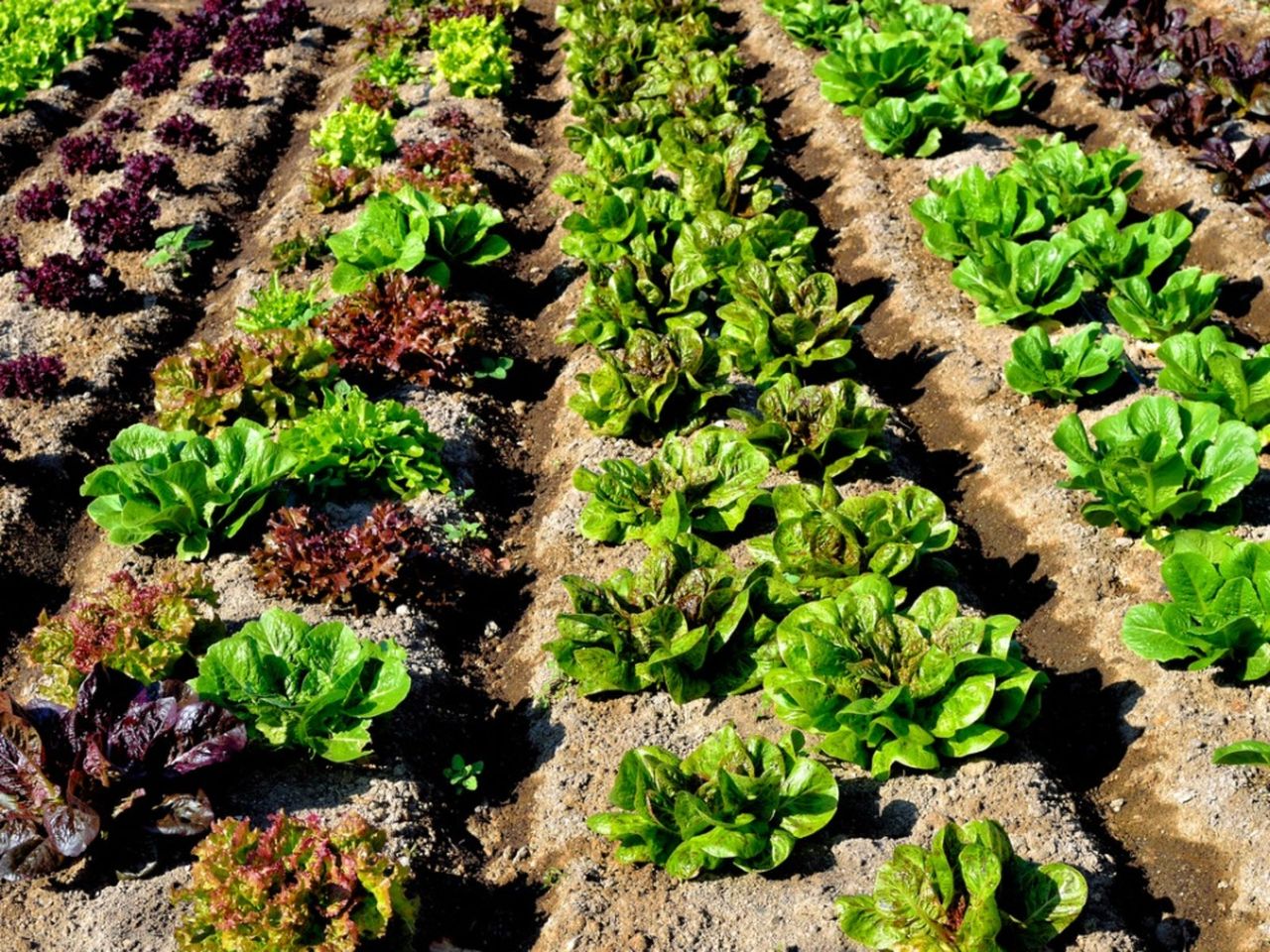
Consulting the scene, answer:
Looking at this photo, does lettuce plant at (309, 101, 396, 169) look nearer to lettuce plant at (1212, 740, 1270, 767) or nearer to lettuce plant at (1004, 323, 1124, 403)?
lettuce plant at (1004, 323, 1124, 403)

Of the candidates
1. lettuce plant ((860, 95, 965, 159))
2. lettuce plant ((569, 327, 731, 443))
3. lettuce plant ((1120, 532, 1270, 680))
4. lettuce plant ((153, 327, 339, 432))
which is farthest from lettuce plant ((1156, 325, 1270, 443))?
lettuce plant ((153, 327, 339, 432))

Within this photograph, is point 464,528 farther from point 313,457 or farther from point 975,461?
point 975,461

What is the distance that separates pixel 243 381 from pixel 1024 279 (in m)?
5.49

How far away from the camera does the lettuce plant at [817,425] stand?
7.80 metres

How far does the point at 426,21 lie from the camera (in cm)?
1557

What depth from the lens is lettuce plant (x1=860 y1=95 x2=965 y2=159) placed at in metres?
11.7

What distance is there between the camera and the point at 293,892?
5.12 metres

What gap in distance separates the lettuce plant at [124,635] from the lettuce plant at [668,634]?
1.93m

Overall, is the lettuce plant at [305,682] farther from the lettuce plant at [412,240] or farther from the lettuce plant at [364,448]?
the lettuce plant at [412,240]

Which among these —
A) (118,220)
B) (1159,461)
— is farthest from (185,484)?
(1159,461)

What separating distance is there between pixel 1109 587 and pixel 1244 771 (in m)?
1.51

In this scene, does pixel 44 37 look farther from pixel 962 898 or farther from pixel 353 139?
pixel 962 898

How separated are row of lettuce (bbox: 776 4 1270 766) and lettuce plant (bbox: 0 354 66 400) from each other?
6.70 m

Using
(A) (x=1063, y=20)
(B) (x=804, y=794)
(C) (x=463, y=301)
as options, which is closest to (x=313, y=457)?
(C) (x=463, y=301)
